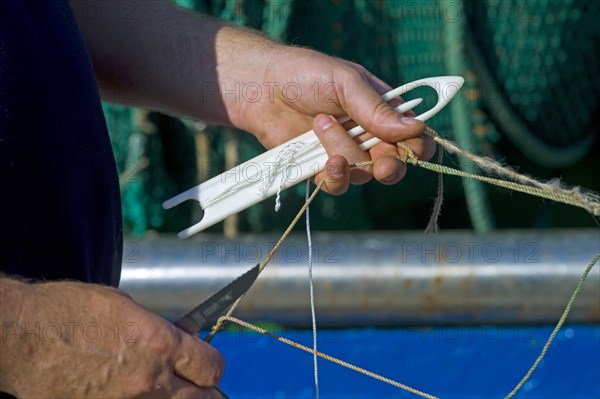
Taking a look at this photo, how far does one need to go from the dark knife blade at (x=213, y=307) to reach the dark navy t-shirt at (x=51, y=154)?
130 mm

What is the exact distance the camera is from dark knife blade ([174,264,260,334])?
75cm

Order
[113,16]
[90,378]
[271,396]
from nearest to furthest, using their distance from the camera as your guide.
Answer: [90,378]
[113,16]
[271,396]

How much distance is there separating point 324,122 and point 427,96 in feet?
2.76

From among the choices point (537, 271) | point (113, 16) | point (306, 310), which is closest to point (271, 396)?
point (306, 310)

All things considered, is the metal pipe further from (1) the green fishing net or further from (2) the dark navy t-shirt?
(2) the dark navy t-shirt

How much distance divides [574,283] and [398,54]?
58 centimetres

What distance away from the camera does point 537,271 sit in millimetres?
1393

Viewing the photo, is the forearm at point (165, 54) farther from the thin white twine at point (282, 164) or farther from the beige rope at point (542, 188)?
the beige rope at point (542, 188)

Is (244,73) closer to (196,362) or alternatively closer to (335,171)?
(335,171)

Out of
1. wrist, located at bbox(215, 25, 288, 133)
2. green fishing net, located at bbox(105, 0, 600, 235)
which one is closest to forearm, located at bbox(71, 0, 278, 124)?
wrist, located at bbox(215, 25, 288, 133)

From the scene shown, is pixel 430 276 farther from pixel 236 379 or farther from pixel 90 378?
pixel 90 378

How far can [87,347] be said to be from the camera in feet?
2.11

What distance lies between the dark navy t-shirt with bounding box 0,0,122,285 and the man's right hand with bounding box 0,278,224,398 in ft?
0.40

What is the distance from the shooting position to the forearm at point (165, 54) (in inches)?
37.8
